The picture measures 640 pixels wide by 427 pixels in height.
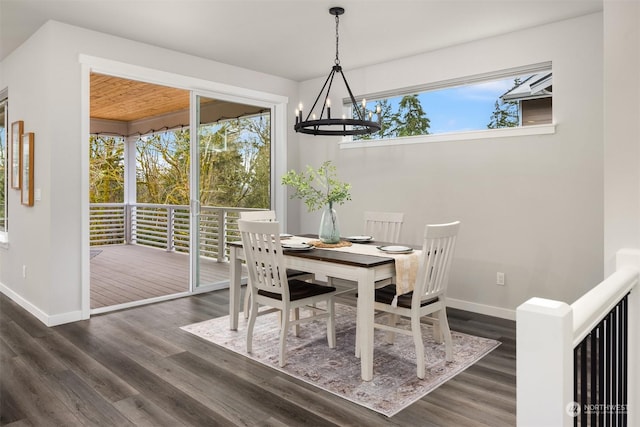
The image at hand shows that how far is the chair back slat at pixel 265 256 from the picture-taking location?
291 cm

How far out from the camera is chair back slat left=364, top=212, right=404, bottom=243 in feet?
13.2

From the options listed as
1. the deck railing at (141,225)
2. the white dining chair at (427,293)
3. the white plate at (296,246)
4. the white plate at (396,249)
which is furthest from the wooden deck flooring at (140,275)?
the white dining chair at (427,293)

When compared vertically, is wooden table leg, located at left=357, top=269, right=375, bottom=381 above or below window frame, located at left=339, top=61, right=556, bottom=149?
below

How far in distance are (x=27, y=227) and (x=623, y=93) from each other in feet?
15.6

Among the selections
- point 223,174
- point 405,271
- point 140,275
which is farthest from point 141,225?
point 405,271

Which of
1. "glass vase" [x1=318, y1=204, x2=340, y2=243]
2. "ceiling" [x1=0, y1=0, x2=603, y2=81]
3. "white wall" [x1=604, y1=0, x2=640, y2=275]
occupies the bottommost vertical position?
"glass vase" [x1=318, y1=204, x2=340, y2=243]

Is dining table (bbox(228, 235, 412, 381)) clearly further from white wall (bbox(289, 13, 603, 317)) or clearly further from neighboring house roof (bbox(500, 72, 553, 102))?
neighboring house roof (bbox(500, 72, 553, 102))

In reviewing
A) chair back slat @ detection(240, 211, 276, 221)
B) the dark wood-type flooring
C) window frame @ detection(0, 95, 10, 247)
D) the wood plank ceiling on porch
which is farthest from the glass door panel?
window frame @ detection(0, 95, 10, 247)

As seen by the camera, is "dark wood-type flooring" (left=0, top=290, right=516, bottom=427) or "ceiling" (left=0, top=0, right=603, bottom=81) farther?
"ceiling" (left=0, top=0, right=603, bottom=81)

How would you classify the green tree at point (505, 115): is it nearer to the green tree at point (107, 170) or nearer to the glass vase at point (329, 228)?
the glass vase at point (329, 228)

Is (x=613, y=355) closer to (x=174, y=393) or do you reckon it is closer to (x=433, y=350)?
(x=433, y=350)

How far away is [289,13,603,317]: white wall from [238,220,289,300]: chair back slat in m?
2.05

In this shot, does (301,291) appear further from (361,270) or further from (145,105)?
(145,105)

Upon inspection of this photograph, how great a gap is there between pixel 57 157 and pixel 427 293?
3.21 meters
